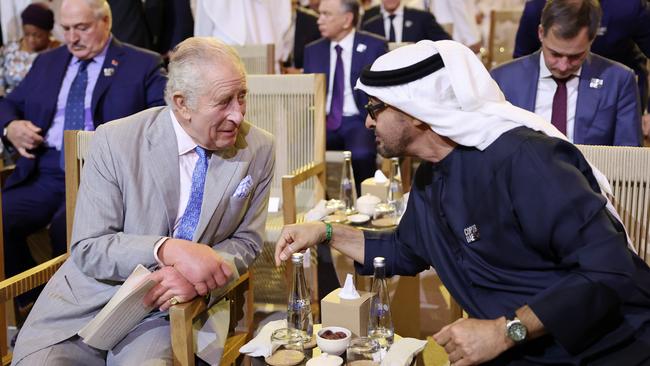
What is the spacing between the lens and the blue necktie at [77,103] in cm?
377

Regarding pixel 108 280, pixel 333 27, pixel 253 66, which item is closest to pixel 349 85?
pixel 333 27

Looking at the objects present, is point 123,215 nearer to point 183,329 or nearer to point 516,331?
point 183,329

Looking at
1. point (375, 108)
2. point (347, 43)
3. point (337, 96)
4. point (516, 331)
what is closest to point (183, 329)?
point (375, 108)

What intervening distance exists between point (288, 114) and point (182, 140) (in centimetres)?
163

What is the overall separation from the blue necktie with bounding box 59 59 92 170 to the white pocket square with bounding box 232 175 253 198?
65.1 inches

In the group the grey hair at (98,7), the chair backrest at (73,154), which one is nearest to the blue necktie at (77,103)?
the grey hair at (98,7)

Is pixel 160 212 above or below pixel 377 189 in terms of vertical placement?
above

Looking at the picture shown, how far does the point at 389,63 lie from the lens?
1.95 meters

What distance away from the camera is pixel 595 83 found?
343 centimetres

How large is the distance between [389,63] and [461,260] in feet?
1.71

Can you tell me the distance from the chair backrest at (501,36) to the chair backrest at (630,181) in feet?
13.9

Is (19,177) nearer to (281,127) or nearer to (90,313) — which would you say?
(281,127)

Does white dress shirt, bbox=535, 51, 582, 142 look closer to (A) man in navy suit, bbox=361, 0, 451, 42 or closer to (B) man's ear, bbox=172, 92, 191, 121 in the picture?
(B) man's ear, bbox=172, 92, 191, 121

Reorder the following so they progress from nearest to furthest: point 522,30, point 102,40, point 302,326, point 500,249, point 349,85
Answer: point 500,249 → point 302,326 → point 102,40 → point 522,30 → point 349,85
